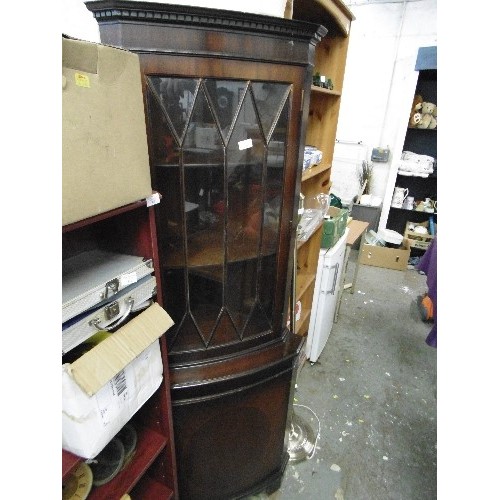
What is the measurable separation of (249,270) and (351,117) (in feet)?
11.4

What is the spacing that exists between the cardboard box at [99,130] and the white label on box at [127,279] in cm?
17

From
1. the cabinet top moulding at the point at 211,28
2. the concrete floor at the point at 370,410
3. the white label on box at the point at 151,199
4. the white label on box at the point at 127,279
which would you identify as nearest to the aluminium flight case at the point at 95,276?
the white label on box at the point at 127,279

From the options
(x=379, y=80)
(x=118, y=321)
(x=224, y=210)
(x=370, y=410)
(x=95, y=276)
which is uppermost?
(x=379, y=80)

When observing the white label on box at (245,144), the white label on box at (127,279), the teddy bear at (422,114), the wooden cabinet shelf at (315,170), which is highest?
the teddy bear at (422,114)

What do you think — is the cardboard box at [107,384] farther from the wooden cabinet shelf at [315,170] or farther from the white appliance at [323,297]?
the white appliance at [323,297]

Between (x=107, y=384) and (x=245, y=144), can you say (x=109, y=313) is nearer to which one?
(x=107, y=384)

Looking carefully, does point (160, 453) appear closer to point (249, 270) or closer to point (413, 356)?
point (249, 270)

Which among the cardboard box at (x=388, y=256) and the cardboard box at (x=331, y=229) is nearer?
the cardboard box at (x=331, y=229)

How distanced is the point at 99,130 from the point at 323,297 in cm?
170

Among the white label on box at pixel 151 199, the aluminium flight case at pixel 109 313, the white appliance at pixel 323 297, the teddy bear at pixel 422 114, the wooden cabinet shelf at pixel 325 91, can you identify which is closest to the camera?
the aluminium flight case at pixel 109 313

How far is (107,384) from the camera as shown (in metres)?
0.69

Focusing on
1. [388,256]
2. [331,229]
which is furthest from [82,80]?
[388,256]

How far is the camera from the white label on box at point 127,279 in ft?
2.35
